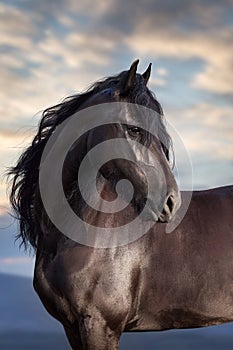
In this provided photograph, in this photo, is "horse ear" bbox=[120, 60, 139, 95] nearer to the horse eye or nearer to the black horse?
the black horse

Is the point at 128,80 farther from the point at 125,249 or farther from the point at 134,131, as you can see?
the point at 125,249

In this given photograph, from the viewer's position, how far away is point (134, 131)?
676cm

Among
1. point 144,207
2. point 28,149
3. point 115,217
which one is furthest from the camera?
point 28,149

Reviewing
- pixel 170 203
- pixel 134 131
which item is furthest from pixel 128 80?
pixel 170 203

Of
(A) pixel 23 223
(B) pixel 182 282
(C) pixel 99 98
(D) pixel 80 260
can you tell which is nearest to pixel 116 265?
(D) pixel 80 260

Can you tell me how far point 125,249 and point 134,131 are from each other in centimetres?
157

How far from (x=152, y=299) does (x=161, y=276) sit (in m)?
0.30

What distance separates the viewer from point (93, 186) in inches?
291

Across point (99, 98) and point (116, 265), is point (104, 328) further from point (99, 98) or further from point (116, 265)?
point (99, 98)

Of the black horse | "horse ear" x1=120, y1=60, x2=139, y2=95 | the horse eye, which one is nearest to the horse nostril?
the black horse

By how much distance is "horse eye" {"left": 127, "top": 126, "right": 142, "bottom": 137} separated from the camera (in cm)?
674

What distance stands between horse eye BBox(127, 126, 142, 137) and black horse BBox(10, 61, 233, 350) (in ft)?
0.03

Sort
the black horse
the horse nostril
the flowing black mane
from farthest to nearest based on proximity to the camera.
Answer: the flowing black mane, the black horse, the horse nostril

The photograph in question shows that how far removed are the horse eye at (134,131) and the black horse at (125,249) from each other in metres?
0.01
